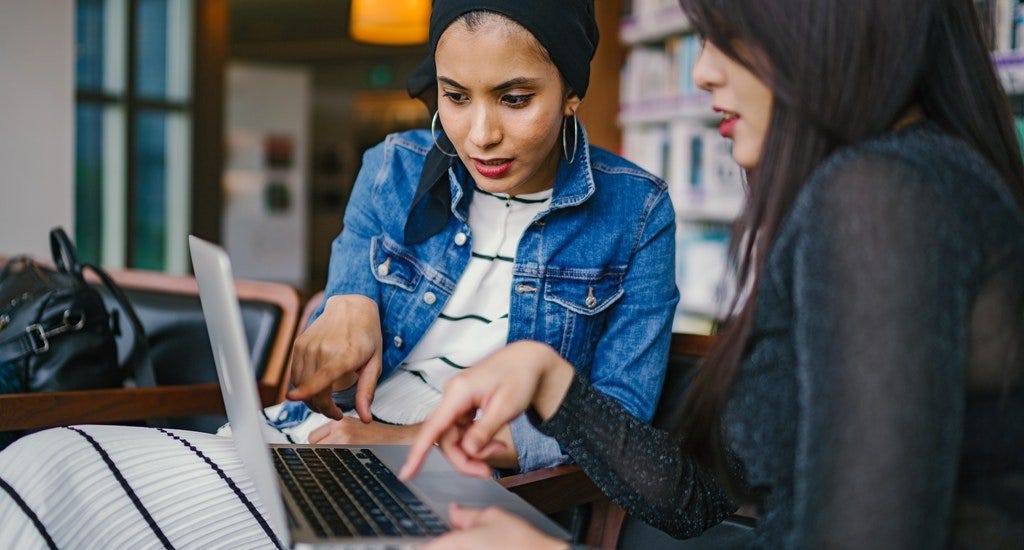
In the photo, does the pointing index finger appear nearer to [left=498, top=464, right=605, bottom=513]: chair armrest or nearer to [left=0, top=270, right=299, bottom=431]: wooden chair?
[left=498, top=464, right=605, bottom=513]: chair armrest

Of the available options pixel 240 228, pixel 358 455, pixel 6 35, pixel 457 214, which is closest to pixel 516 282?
pixel 457 214

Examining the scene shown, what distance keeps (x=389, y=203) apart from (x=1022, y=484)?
40.9 inches

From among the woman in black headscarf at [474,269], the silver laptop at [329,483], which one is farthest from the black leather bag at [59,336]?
the silver laptop at [329,483]

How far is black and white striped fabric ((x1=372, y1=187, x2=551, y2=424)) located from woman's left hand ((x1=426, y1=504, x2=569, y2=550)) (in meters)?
0.63

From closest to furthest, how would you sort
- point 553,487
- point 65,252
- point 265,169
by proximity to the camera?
point 553,487 < point 65,252 < point 265,169

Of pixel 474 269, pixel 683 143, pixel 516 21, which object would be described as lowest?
pixel 474 269

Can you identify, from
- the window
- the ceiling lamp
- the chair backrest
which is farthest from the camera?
the window

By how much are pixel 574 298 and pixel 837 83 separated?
715 mm

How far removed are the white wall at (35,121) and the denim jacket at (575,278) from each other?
11.7 ft

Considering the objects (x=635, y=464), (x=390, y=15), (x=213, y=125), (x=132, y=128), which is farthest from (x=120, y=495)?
(x=213, y=125)

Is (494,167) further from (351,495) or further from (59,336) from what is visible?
(59,336)

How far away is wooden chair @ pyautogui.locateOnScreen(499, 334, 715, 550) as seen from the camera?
1.28 metres

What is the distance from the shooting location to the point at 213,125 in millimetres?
5797

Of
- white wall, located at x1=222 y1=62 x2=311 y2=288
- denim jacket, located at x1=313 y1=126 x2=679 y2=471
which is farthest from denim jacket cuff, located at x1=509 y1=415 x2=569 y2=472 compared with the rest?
white wall, located at x1=222 y1=62 x2=311 y2=288
